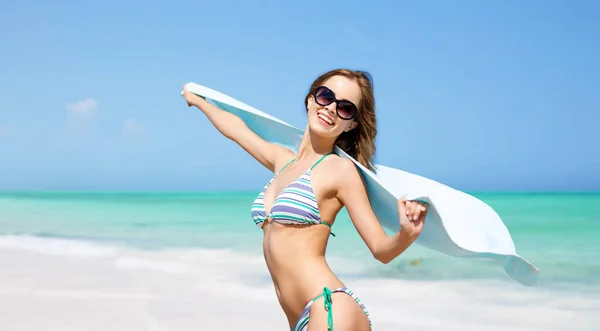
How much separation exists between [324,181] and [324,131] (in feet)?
0.95

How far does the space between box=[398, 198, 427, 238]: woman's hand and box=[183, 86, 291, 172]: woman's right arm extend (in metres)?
1.21

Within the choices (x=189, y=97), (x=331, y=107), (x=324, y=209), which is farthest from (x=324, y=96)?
(x=189, y=97)

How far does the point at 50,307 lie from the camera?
8883 mm

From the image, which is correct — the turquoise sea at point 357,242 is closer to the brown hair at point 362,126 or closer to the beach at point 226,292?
the beach at point 226,292

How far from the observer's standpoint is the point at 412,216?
8.83 feet

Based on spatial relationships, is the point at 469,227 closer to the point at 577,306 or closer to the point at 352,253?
the point at 577,306

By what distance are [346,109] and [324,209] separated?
0.50m

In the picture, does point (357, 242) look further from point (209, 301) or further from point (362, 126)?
point (362, 126)

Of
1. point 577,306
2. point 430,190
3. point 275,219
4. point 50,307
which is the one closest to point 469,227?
point 430,190

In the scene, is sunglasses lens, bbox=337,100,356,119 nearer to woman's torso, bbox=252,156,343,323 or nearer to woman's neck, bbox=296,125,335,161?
woman's neck, bbox=296,125,335,161

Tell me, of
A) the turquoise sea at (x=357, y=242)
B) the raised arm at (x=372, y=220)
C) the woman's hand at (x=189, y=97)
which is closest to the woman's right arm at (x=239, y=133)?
the woman's hand at (x=189, y=97)

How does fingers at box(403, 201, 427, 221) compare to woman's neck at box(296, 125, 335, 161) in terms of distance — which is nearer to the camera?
fingers at box(403, 201, 427, 221)

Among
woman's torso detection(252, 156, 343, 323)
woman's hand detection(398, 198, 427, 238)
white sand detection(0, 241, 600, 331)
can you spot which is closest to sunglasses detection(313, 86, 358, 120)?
woman's torso detection(252, 156, 343, 323)

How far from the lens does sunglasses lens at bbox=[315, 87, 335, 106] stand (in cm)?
329
